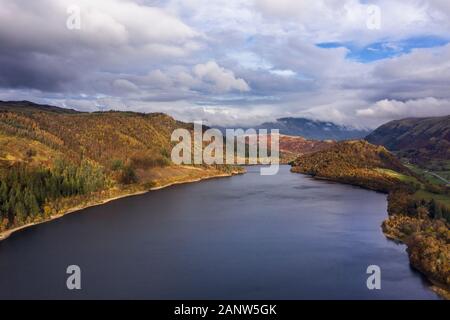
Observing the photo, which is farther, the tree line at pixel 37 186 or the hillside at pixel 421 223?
the tree line at pixel 37 186

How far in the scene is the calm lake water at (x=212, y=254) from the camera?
58.6 metres

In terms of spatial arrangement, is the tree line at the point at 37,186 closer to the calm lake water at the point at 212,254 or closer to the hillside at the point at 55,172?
the hillside at the point at 55,172

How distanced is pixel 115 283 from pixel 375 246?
4971 cm

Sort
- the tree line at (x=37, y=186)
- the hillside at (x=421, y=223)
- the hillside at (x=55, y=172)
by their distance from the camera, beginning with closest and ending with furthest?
the hillside at (x=421, y=223) < the tree line at (x=37, y=186) < the hillside at (x=55, y=172)

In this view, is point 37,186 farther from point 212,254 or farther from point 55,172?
point 212,254

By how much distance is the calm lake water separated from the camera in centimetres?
5862

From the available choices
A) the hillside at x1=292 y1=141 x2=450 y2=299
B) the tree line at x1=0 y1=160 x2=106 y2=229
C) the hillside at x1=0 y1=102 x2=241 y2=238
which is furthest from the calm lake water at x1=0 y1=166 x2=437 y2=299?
the hillside at x1=0 y1=102 x2=241 y2=238

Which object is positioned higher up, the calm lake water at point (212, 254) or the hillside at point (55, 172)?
the hillside at point (55, 172)

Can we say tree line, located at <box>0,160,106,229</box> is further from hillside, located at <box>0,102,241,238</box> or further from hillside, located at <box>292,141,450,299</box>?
hillside, located at <box>292,141,450,299</box>

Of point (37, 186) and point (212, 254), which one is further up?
point (37, 186)

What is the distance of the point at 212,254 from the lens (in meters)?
75.4

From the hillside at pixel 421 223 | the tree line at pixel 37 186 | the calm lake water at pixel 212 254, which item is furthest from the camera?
the tree line at pixel 37 186

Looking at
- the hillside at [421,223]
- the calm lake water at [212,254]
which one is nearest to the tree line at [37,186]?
the calm lake water at [212,254]

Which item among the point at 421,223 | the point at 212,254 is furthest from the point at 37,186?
the point at 421,223
